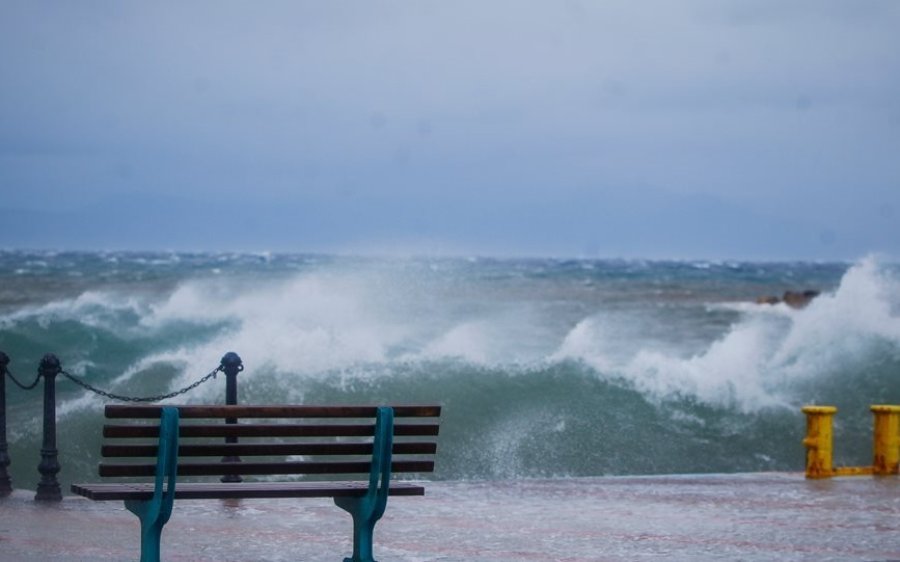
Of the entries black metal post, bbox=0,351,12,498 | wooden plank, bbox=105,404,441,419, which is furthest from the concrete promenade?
wooden plank, bbox=105,404,441,419

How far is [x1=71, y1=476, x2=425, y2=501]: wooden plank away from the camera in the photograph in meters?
7.95

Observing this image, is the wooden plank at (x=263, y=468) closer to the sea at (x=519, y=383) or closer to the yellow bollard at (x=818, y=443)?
the sea at (x=519, y=383)

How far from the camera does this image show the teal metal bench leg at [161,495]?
7.77 meters

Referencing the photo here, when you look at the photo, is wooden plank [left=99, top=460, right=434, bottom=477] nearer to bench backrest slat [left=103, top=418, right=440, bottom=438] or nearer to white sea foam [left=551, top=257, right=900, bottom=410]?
bench backrest slat [left=103, top=418, right=440, bottom=438]

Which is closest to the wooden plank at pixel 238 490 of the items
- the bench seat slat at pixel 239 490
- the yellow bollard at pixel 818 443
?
the bench seat slat at pixel 239 490

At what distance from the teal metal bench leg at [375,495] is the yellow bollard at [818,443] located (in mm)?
6379

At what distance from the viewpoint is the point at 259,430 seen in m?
8.05

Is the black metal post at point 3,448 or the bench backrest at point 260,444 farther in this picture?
the black metal post at point 3,448

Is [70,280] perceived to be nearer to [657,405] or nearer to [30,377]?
[30,377]

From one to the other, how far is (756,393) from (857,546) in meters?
12.1

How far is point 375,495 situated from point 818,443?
21.5 feet

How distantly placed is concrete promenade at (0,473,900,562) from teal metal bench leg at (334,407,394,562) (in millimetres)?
709

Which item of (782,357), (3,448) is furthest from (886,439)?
(782,357)

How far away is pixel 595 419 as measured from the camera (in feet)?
66.7
